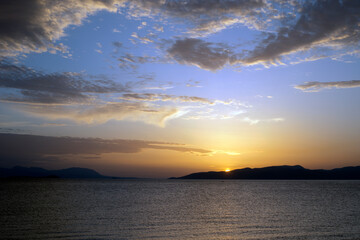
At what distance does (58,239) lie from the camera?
25578 millimetres

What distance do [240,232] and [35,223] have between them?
23318mm

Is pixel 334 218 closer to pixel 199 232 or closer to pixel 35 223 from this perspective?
pixel 199 232

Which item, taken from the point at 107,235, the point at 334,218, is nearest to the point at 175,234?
the point at 107,235

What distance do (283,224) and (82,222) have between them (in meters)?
24.0

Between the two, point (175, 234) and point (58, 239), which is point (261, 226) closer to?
point (175, 234)

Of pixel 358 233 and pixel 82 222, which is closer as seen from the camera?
pixel 358 233

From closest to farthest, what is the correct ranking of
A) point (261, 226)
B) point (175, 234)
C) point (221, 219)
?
point (175, 234)
point (261, 226)
point (221, 219)

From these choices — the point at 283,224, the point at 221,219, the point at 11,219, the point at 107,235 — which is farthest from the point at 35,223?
the point at 283,224

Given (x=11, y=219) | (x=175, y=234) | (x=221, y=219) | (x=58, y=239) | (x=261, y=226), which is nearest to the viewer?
(x=58, y=239)

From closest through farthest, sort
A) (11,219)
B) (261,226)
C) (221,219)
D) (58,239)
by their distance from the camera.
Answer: (58,239), (261,226), (11,219), (221,219)

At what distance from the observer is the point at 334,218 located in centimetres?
3859

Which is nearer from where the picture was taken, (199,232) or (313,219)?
(199,232)

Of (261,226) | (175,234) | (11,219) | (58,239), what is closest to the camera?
(58,239)

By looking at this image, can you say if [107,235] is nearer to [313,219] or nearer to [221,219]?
[221,219]
